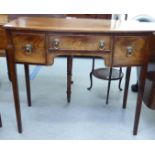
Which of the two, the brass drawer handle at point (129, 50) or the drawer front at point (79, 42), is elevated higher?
the drawer front at point (79, 42)

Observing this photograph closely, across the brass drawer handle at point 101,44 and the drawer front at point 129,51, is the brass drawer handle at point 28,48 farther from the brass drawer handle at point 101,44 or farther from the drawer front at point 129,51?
the drawer front at point 129,51

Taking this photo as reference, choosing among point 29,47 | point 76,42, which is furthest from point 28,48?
point 76,42

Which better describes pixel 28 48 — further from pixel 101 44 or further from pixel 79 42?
pixel 101 44

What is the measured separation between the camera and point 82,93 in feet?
7.67

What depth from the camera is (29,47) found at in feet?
4.63

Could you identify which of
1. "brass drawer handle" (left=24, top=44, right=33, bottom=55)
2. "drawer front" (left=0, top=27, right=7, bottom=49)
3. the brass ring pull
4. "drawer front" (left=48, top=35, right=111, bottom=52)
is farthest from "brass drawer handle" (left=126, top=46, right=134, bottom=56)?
"drawer front" (left=0, top=27, right=7, bottom=49)

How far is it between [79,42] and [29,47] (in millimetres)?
311

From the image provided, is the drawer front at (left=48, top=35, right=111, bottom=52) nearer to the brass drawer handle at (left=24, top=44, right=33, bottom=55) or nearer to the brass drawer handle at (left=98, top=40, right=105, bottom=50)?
the brass drawer handle at (left=98, top=40, right=105, bottom=50)

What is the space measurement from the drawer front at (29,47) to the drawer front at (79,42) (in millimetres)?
65

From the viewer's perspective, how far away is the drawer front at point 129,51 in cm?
141

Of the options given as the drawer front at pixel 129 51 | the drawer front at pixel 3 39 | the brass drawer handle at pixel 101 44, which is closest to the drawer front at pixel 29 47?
the drawer front at pixel 3 39

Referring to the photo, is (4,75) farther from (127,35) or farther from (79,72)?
(127,35)

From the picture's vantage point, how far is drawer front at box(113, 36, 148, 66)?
55.7 inches

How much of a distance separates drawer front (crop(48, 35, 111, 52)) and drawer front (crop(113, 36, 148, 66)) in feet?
0.22
